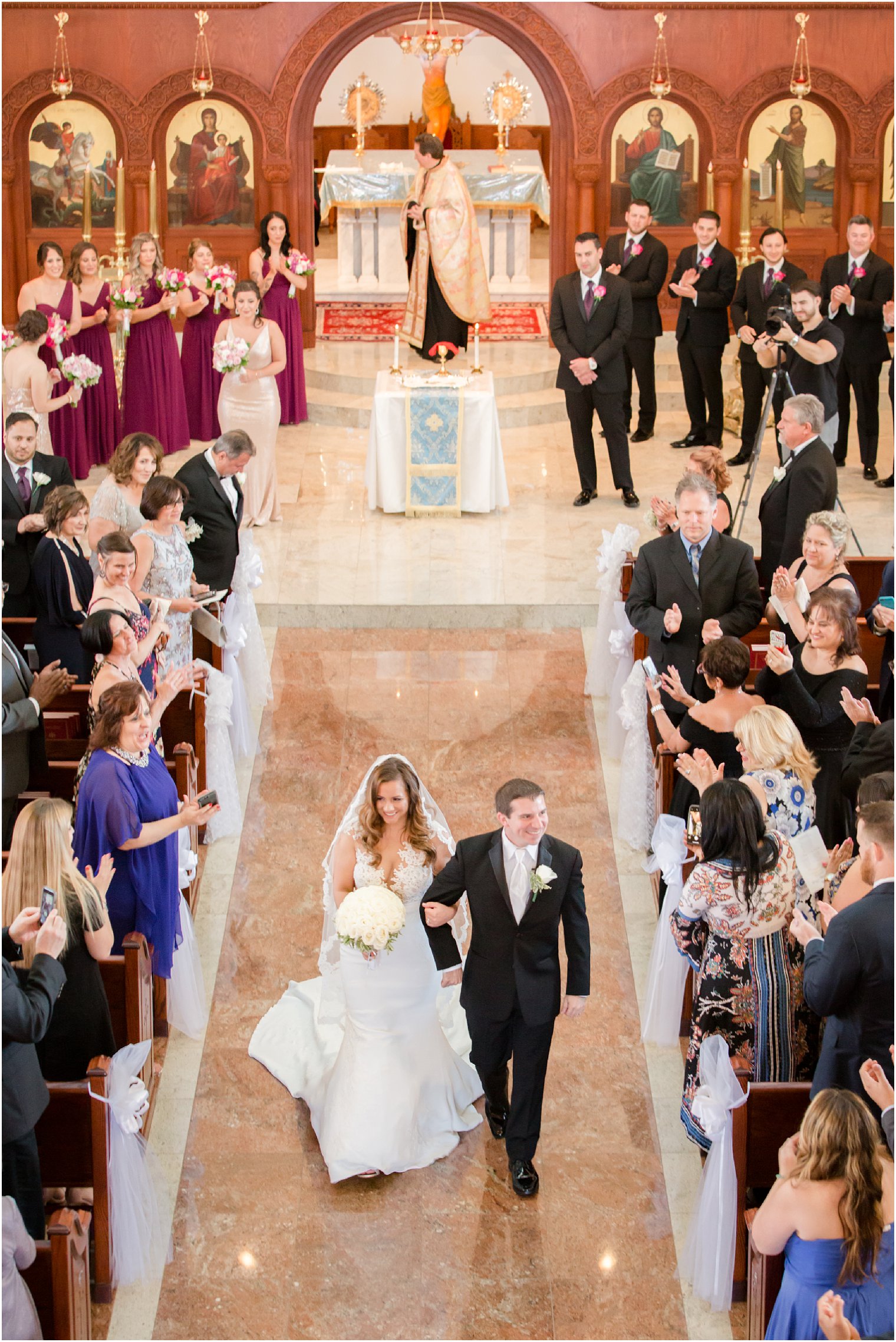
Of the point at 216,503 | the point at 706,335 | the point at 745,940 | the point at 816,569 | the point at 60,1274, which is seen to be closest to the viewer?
the point at 60,1274

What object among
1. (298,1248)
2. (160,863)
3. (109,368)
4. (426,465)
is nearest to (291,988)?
(160,863)

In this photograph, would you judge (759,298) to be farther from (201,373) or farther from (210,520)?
(210,520)

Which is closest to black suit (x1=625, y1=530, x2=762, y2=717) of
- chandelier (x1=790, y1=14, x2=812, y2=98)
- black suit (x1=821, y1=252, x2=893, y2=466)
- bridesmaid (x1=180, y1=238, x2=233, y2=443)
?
black suit (x1=821, y1=252, x2=893, y2=466)

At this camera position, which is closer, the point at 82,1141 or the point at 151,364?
the point at 82,1141

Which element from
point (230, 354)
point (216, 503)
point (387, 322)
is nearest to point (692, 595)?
point (216, 503)

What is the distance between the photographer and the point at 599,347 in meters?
11.4

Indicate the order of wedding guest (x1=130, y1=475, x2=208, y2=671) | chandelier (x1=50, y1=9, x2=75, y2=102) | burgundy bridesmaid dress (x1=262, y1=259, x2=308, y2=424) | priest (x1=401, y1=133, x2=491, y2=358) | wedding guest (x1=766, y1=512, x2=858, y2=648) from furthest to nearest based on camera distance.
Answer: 1. chandelier (x1=50, y1=9, x2=75, y2=102)
2. burgundy bridesmaid dress (x1=262, y1=259, x2=308, y2=424)
3. priest (x1=401, y1=133, x2=491, y2=358)
4. wedding guest (x1=130, y1=475, x2=208, y2=671)
5. wedding guest (x1=766, y1=512, x2=858, y2=648)

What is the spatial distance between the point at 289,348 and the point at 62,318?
2.40m

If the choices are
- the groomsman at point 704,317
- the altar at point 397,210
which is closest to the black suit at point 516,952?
the groomsman at point 704,317

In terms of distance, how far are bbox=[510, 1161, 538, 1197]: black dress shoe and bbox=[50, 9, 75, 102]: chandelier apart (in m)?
12.3

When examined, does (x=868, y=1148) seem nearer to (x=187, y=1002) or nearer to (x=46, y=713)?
(x=187, y=1002)

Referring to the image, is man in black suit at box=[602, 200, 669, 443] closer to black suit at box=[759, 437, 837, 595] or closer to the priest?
the priest

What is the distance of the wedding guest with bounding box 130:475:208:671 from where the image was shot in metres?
7.71

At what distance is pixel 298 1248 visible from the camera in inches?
210
